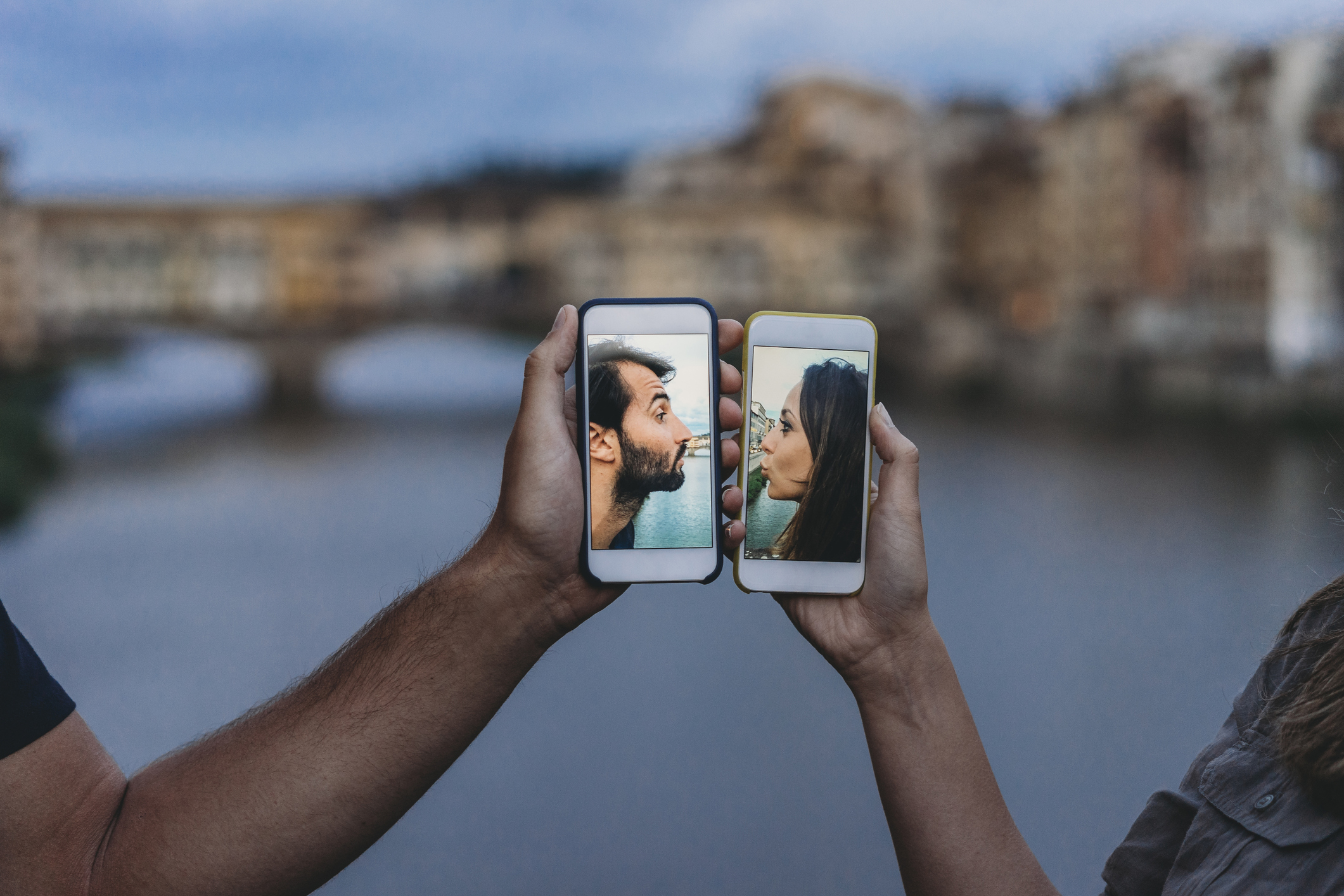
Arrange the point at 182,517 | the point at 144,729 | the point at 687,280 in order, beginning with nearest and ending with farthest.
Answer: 1. the point at 144,729
2. the point at 182,517
3. the point at 687,280

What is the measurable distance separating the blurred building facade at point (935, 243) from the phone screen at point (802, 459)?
1059cm

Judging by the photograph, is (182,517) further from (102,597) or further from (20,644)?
(20,644)

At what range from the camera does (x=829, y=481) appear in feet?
2.73

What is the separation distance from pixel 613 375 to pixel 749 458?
0.11 metres

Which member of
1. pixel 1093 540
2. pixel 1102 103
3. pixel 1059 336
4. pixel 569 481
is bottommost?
pixel 1093 540

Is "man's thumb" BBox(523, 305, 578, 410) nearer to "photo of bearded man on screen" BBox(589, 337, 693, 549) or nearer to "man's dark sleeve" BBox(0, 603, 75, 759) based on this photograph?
"photo of bearded man on screen" BBox(589, 337, 693, 549)

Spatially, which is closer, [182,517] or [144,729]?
[144,729]

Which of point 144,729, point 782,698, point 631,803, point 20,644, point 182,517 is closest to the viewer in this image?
point 20,644

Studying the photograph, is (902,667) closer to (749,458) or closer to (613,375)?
(749,458)

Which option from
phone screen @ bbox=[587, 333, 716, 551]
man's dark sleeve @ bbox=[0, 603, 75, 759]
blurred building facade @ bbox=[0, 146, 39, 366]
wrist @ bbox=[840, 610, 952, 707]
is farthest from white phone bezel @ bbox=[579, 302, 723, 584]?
blurred building facade @ bbox=[0, 146, 39, 366]

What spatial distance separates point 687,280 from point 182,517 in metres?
10.4

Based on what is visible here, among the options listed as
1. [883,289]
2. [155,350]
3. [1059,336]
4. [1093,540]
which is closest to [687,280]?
[883,289]

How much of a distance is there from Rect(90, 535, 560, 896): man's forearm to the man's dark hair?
115 millimetres

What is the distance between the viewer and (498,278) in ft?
72.9
